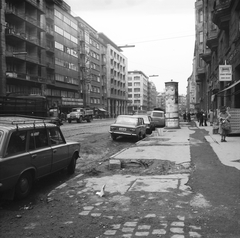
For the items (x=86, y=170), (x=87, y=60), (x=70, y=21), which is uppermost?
(x=70, y=21)

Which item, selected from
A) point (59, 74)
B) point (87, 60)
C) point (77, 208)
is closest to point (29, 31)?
point (59, 74)

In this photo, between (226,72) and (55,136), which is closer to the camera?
(55,136)

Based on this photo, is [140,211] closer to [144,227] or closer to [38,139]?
[144,227]

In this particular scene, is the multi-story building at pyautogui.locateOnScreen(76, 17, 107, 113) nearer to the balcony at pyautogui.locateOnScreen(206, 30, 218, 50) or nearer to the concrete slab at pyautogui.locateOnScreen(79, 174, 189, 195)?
the balcony at pyautogui.locateOnScreen(206, 30, 218, 50)

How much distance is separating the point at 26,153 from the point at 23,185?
1.96 ft

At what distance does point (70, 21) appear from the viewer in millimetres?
57938

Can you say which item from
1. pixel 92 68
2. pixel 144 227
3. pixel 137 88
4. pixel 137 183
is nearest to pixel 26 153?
pixel 137 183

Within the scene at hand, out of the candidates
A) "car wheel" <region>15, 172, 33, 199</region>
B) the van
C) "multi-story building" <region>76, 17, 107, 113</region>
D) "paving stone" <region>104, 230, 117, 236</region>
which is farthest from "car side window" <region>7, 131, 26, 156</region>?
"multi-story building" <region>76, 17, 107, 113</region>

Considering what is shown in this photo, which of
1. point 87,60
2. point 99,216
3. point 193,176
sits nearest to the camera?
point 99,216

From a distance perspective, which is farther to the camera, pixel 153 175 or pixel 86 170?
pixel 86 170

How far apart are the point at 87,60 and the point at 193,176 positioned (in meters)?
64.5

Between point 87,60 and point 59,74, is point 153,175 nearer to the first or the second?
point 59,74

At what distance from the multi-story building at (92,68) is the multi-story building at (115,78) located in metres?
3.39

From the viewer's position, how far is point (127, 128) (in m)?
15.6
